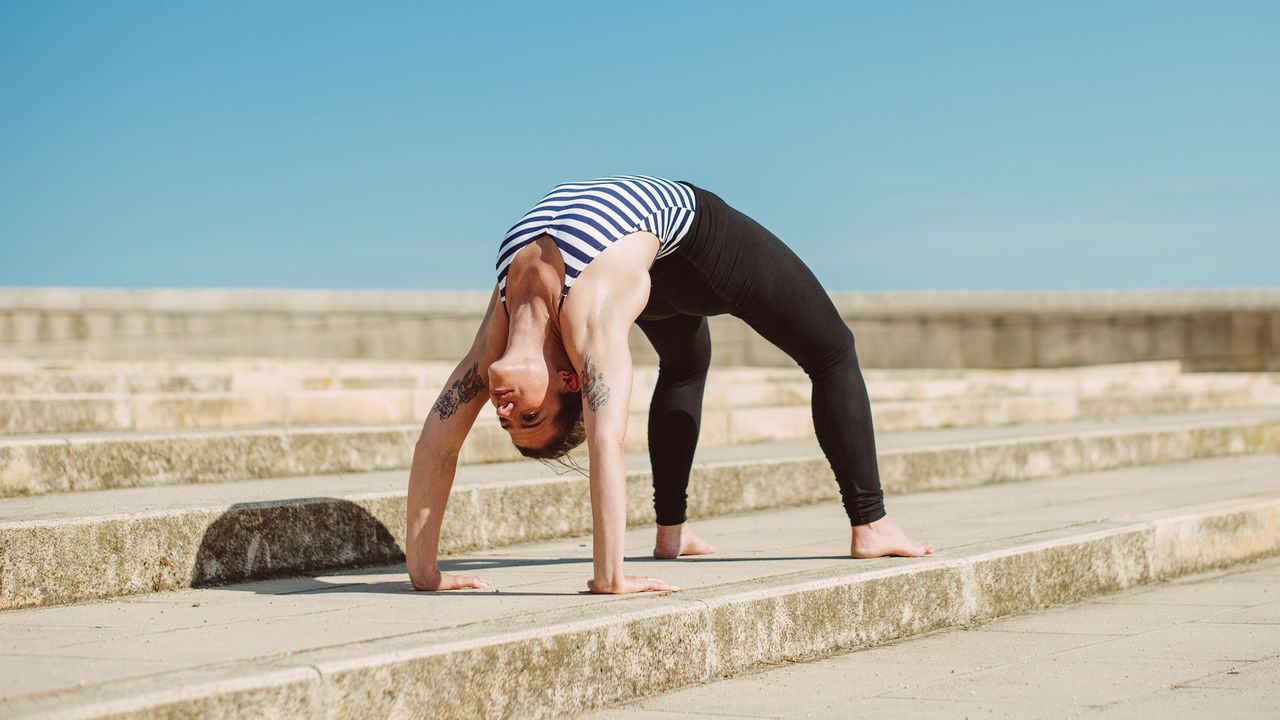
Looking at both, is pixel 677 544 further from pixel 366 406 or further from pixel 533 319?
pixel 366 406

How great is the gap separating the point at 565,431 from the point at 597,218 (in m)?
0.62

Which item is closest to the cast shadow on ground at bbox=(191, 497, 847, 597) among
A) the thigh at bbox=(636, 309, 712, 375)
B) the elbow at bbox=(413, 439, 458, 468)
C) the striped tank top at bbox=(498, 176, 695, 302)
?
the elbow at bbox=(413, 439, 458, 468)

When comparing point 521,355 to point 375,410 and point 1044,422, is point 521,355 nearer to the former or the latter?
point 375,410

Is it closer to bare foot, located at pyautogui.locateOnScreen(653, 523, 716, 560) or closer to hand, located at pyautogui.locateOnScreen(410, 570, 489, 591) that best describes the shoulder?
hand, located at pyautogui.locateOnScreen(410, 570, 489, 591)

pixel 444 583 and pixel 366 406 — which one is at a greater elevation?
pixel 366 406

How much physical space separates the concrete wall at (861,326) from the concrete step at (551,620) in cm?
1534

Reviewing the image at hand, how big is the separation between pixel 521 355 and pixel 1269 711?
2063 mm

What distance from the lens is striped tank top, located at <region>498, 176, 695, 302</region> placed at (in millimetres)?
3820

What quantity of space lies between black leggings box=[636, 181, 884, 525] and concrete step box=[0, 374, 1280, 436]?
10.7ft

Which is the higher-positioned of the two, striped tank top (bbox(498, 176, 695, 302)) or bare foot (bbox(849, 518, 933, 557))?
striped tank top (bbox(498, 176, 695, 302))

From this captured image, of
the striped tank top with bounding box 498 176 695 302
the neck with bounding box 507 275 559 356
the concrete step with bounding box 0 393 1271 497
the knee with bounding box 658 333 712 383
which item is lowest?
the concrete step with bounding box 0 393 1271 497

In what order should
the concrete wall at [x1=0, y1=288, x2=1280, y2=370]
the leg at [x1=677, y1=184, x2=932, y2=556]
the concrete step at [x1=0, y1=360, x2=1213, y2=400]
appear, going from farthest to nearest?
1. the concrete wall at [x1=0, y1=288, x2=1280, y2=370]
2. the concrete step at [x1=0, y1=360, x2=1213, y2=400]
3. the leg at [x1=677, y1=184, x2=932, y2=556]

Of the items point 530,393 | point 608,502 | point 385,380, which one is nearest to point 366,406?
point 385,380

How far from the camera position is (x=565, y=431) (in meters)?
3.92
